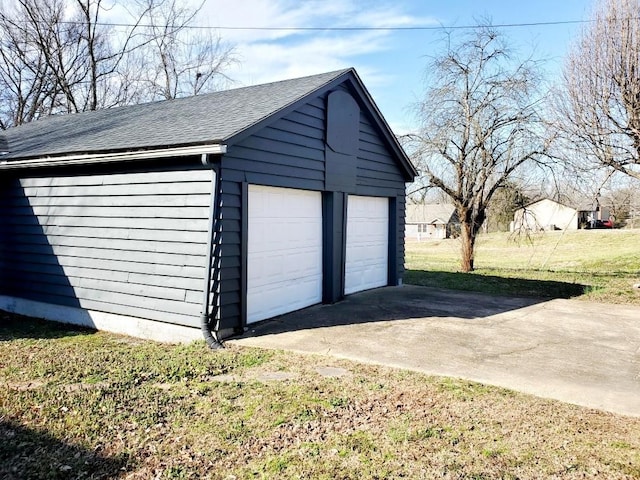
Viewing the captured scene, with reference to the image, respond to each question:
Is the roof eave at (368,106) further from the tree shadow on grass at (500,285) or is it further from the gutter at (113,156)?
the tree shadow on grass at (500,285)

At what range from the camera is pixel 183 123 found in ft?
23.1

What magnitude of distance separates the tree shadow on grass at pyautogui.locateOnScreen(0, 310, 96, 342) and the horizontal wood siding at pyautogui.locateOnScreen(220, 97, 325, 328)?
2422 mm

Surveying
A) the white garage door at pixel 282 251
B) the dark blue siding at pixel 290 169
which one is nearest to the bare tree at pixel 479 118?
the dark blue siding at pixel 290 169

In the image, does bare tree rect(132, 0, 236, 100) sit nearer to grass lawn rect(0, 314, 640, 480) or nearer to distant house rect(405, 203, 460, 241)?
grass lawn rect(0, 314, 640, 480)

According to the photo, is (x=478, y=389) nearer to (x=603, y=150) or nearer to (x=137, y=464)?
(x=137, y=464)

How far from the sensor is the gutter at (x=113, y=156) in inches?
222

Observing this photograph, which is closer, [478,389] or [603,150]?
[478,389]

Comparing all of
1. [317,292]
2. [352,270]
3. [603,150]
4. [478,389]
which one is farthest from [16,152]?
[603,150]

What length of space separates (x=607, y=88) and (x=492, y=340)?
6381 millimetres

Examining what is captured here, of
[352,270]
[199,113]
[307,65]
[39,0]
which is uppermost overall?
[39,0]

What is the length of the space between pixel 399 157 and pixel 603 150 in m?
4.11

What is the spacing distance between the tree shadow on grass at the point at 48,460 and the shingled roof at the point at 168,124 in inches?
137

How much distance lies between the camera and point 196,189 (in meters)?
6.00

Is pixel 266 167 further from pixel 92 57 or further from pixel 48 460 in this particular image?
pixel 92 57
